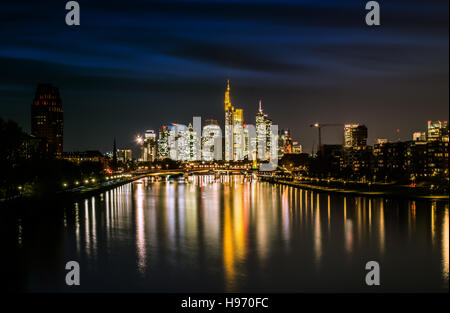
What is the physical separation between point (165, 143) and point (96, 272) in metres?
182

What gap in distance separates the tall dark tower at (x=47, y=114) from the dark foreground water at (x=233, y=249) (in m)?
119

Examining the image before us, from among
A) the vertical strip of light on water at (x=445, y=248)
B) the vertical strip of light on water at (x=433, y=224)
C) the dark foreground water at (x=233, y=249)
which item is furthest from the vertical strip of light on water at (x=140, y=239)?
the vertical strip of light on water at (x=433, y=224)

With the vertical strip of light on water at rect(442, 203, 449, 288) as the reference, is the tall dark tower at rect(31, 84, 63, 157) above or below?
above

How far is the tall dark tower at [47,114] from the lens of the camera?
493 ft

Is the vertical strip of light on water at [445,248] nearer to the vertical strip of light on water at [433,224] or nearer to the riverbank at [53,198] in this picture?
the vertical strip of light on water at [433,224]

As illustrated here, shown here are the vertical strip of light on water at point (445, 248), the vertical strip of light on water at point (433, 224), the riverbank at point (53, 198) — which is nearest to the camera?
the vertical strip of light on water at point (445, 248)

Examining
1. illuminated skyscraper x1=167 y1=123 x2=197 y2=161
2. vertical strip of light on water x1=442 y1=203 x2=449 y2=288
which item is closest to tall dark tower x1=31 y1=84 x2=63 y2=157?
illuminated skyscraper x1=167 y1=123 x2=197 y2=161

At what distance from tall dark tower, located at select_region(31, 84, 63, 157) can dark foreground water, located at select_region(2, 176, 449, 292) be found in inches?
4700

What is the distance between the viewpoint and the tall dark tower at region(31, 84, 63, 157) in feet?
493

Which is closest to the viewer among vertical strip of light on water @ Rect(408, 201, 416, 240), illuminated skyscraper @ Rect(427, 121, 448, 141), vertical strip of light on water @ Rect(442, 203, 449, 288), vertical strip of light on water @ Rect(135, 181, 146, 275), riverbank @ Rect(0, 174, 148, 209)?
vertical strip of light on water @ Rect(442, 203, 449, 288)

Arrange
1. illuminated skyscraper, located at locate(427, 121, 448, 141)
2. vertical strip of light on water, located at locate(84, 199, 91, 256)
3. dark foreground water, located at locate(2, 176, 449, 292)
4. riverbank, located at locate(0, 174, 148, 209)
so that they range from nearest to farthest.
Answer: dark foreground water, located at locate(2, 176, 449, 292), vertical strip of light on water, located at locate(84, 199, 91, 256), riverbank, located at locate(0, 174, 148, 209), illuminated skyscraper, located at locate(427, 121, 448, 141)

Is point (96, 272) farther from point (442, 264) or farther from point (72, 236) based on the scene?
point (442, 264)

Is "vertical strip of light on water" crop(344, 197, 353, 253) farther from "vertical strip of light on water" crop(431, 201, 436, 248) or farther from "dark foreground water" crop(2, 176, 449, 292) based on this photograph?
"vertical strip of light on water" crop(431, 201, 436, 248)

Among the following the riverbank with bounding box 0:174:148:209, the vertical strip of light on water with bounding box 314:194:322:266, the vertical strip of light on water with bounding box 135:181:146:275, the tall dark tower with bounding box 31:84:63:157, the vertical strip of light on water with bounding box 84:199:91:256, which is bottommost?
the vertical strip of light on water with bounding box 314:194:322:266
